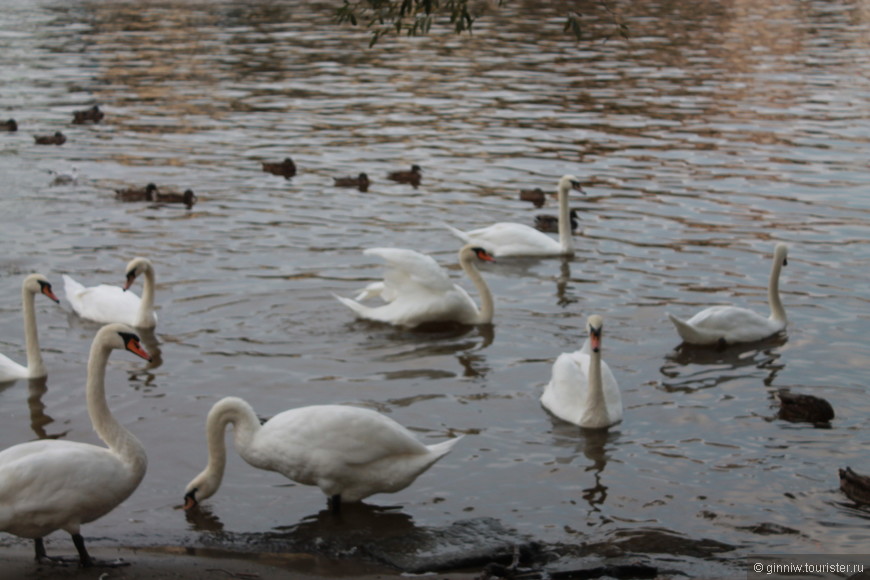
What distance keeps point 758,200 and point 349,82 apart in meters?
15.5

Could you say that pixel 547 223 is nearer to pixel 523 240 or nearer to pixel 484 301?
pixel 523 240

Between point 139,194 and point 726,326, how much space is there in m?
10.3

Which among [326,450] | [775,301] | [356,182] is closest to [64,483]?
[326,450]

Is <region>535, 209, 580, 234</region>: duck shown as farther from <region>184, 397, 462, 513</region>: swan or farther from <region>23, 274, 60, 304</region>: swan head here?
<region>184, 397, 462, 513</region>: swan

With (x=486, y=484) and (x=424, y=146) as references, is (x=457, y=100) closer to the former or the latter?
(x=424, y=146)

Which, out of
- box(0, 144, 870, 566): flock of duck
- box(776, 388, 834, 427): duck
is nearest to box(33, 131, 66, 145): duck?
box(0, 144, 870, 566): flock of duck

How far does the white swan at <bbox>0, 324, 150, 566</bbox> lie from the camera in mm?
7277

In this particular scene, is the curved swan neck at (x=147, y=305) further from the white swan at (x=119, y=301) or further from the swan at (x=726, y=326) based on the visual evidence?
the swan at (x=726, y=326)

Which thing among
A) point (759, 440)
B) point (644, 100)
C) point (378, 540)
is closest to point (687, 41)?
point (644, 100)

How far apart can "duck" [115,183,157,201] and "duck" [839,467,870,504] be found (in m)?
12.8

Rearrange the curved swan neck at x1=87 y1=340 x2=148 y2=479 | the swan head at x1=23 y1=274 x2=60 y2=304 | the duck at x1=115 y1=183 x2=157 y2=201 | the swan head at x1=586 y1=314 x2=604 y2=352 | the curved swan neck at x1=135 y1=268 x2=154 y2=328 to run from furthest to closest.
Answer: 1. the duck at x1=115 y1=183 x2=157 y2=201
2. the curved swan neck at x1=135 y1=268 x2=154 y2=328
3. the swan head at x1=23 y1=274 x2=60 y2=304
4. the swan head at x1=586 y1=314 x2=604 y2=352
5. the curved swan neck at x1=87 y1=340 x2=148 y2=479

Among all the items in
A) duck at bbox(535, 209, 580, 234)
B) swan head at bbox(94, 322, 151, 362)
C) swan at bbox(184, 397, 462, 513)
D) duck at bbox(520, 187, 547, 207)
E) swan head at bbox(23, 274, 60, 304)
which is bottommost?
duck at bbox(535, 209, 580, 234)

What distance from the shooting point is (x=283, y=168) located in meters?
20.7

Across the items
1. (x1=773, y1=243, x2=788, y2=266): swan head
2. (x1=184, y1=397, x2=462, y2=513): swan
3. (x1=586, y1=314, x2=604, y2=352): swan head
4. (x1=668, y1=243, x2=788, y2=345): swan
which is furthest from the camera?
(x1=773, y1=243, x2=788, y2=266): swan head
